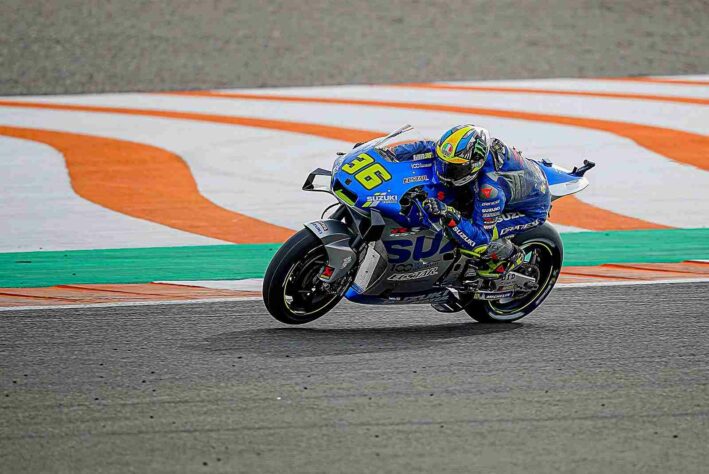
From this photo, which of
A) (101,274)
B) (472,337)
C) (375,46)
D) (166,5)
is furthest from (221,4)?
(472,337)

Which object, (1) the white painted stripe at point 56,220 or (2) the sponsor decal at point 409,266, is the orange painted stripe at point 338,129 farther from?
(2) the sponsor decal at point 409,266

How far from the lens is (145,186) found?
12812 mm

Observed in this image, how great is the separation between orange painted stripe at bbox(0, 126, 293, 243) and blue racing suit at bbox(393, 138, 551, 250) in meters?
3.19

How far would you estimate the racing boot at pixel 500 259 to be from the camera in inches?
305

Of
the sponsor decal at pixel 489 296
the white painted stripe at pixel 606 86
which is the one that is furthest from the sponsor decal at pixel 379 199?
the white painted stripe at pixel 606 86

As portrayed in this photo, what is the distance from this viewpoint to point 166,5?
72.3 ft

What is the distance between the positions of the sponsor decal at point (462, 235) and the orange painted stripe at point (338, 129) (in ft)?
12.5

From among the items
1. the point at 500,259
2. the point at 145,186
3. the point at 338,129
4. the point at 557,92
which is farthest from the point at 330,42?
the point at 500,259

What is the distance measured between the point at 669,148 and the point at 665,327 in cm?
739

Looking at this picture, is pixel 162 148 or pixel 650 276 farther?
pixel 162 148

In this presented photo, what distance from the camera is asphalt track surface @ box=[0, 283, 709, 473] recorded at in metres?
5.37

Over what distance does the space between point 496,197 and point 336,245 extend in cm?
105

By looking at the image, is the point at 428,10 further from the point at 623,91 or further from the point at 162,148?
the point at 162,148

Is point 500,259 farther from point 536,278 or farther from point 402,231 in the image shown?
point 402,231
